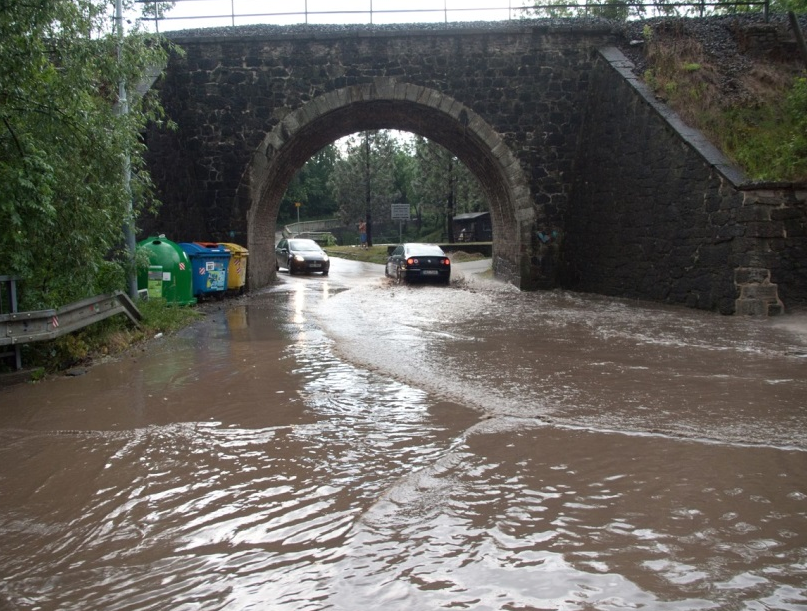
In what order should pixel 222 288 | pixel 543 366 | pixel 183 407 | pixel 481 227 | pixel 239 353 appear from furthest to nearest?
pixel 481 227 → pixel 222 288 → pixel 239 353 → pixel 543 366 → pixel 183 407

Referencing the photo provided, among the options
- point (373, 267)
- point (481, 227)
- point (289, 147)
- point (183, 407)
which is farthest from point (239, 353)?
point (481, 227)

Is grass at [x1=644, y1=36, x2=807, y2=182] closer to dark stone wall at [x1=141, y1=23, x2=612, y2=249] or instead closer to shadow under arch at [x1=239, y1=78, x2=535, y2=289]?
dark stone wall at [x1=141, y1=23, x2=612, y2=249]

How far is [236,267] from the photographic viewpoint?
56.6 ft

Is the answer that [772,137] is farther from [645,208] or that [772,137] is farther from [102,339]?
[102,339]

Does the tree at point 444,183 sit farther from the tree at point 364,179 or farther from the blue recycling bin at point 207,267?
the blue recycling bin at point 207,267

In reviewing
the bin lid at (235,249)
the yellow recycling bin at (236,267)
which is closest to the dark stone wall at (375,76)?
the bin lid at (235,249)

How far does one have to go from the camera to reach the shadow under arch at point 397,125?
18.1 metres

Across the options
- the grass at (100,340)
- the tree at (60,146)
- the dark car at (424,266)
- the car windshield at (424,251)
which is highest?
the tree at (60,146)

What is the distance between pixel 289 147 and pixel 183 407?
13.8m

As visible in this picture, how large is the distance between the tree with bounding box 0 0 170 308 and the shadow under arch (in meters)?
9.21

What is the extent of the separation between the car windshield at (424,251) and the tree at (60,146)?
14.5 m

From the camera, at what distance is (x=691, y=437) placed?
5.18 meters

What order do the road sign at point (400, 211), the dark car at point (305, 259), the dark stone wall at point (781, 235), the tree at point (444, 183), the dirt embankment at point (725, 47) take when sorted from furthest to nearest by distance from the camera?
the tree at point (444, 183)
the road sign at point (400, 211)
the dark car at point (305, 259)
the dirt embankment at point (725, 47)
the dark stone wall at point (781, 235)

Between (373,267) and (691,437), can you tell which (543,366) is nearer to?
(691,437)
